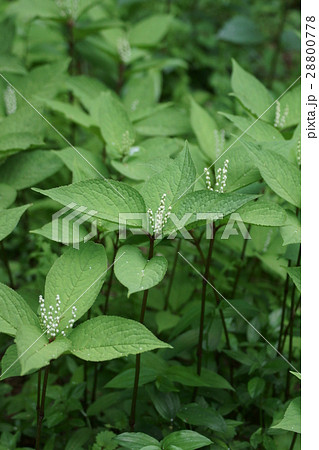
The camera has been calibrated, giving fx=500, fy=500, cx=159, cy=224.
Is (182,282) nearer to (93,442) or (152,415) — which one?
(152,415)

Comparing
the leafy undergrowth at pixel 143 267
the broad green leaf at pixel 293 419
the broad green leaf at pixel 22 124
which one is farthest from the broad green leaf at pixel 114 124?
the broad green leaf at pixel 293 419

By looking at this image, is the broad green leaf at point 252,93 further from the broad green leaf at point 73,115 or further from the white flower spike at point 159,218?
the white flower spike at point 159,218

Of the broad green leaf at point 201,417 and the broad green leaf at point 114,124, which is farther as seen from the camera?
the broad green leaf at point 114,124

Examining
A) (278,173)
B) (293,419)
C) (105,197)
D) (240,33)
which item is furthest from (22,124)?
(240,33)

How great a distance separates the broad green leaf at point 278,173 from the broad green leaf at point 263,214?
7cm

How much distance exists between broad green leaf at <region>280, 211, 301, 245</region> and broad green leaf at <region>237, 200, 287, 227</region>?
0.04m

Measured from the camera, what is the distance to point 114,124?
1709mm

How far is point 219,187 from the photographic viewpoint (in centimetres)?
138

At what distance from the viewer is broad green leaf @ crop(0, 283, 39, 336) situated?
1.15 meters

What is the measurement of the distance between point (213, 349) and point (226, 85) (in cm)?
230

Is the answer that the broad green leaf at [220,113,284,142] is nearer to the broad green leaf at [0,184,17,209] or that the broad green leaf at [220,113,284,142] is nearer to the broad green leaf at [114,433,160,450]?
the broad green leaf at [0,184,17,209]

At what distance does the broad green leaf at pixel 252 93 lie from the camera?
170 centimetres

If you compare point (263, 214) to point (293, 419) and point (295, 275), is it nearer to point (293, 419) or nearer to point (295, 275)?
point (295, 275)
